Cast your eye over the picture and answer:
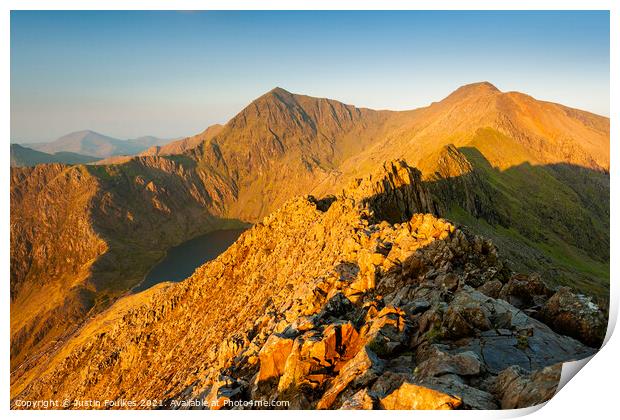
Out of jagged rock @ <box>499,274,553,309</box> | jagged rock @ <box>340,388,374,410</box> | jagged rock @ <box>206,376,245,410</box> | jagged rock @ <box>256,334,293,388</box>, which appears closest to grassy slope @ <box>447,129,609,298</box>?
jagged rock @ <box>499,274,553,309</box>

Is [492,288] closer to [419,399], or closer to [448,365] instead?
[448,365]

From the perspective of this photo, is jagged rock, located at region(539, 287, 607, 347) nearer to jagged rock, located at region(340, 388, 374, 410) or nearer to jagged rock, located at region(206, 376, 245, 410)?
jagged rock, located at region(340, 388, 374, 410)

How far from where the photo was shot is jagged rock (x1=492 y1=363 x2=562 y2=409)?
10.4 metres

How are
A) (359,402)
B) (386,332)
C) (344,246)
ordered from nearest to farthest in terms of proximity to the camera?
(359,402), (386,332), (344,246)

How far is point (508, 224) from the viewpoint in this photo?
92.0 m

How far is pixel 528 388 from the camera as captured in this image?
10.5 m

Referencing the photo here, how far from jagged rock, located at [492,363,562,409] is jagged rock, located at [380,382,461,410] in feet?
4.90

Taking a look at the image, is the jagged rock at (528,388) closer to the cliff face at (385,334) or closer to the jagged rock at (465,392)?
the cliff face at (385,334)

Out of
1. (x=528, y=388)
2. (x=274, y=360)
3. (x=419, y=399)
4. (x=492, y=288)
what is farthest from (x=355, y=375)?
(x=492, y=288)

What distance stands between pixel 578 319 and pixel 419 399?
7227 millimetres

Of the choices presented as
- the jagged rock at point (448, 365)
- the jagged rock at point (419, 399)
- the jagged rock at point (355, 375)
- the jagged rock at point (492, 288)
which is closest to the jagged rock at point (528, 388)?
the jagged rock at point (448, 365)
